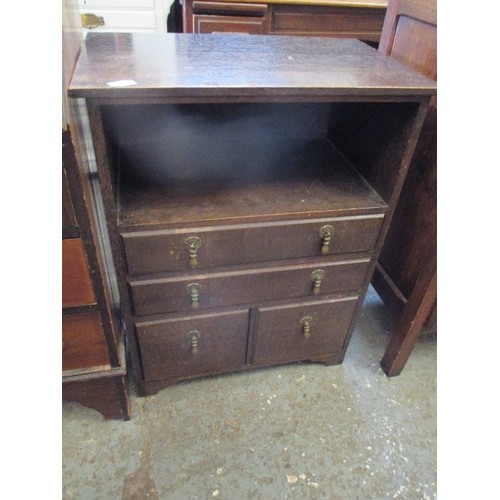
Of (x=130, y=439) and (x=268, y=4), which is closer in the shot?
(x=130, y=439)

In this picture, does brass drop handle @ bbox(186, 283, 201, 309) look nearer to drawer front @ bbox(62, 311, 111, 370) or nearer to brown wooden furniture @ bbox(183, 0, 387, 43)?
drawer front @ bbox(62, 311, 111, 370)

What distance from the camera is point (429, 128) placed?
1.03 m

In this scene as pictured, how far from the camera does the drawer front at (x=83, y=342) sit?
89 cm

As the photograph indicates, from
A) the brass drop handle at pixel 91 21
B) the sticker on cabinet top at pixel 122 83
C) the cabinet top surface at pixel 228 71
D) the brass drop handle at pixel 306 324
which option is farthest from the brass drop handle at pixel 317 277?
the brass drop handle at pixel 91 21

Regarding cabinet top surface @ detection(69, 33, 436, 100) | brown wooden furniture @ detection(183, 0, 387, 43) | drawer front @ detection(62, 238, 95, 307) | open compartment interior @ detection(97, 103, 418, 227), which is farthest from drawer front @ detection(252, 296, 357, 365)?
brown wooden furniture @ detection(183, 0, 387, 43)

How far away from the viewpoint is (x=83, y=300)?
2.82 feet

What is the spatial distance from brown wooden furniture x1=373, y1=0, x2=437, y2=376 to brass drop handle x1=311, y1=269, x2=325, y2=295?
303 mm

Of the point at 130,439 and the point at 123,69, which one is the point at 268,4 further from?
the point at 130,439

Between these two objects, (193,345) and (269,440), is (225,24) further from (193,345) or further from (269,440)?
(269,440)

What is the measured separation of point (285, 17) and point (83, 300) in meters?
1.67

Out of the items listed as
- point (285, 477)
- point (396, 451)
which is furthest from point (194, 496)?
point (396, 451)

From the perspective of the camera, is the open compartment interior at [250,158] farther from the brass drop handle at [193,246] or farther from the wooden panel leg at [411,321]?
the wooden panel leg at [411,321]

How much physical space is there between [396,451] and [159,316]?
76cm

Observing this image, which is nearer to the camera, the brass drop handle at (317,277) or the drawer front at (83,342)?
the drawer front at (83,342)
